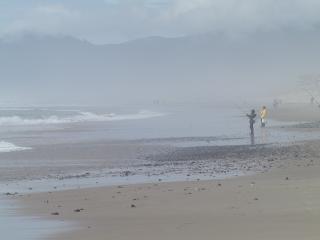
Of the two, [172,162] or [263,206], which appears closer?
[263,206]

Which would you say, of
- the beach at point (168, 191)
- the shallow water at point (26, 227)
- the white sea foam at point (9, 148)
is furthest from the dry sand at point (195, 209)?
the white sea foam at point (9, 148)

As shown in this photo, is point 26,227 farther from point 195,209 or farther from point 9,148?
point 9,148

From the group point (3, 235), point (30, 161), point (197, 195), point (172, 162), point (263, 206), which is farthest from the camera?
point (30, 161)

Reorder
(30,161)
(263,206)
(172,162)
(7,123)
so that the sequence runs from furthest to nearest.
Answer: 1. (7,123)
2. (30,161)
3. (172,162)
4. (263,206)

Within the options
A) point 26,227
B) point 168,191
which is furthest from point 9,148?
point 26,227

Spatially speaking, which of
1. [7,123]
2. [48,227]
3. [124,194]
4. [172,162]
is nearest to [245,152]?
[172,162]

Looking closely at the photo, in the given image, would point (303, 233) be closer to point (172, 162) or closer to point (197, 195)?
point (197, 195)

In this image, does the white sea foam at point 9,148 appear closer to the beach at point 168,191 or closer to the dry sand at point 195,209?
the beach at point 168,191

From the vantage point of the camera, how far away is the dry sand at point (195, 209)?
29.2 feet

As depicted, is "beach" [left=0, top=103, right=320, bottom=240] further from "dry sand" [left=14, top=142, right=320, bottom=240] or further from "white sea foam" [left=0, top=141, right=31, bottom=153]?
"white sea foam" [left=0, top=141, right=31, bottom=153]

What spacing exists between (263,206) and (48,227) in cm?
323

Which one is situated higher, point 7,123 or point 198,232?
point 7,123

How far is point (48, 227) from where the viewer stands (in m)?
9.80

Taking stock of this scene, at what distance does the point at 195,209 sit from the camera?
10.8m
